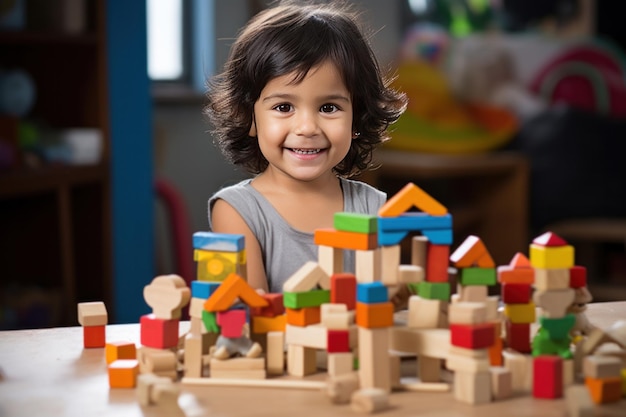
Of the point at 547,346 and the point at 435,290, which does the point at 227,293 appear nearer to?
the point at 435,290

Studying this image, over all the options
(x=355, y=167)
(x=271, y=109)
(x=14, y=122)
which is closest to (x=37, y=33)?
(x=14, y=122)

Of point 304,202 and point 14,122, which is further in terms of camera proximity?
point 14,122

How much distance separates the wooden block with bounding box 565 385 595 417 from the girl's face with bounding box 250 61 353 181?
536 millimetres

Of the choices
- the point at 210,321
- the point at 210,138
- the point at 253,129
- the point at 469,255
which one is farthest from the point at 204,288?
the point at 210,138

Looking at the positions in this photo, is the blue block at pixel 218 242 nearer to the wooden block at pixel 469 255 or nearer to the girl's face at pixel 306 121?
the wooden block at pixel 469 255

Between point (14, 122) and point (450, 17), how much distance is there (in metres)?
2.33

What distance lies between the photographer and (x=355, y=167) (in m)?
1.56

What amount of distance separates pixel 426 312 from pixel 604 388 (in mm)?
161

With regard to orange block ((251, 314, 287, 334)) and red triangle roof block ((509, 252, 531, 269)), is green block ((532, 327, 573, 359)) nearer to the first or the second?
red triangle roof block ((509, 252, 531, 269))

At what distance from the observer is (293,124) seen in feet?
4.10

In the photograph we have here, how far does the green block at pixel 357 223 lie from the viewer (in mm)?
858

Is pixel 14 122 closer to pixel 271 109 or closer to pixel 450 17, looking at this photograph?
pixel 271 109

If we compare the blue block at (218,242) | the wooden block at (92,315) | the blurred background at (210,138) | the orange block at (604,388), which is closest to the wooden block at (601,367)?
the orange block at (604,388)

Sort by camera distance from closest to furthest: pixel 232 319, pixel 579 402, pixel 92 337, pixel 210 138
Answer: pixel 579 402 < pixel 232 319 < pixel 92 337 < pixel 210 138
